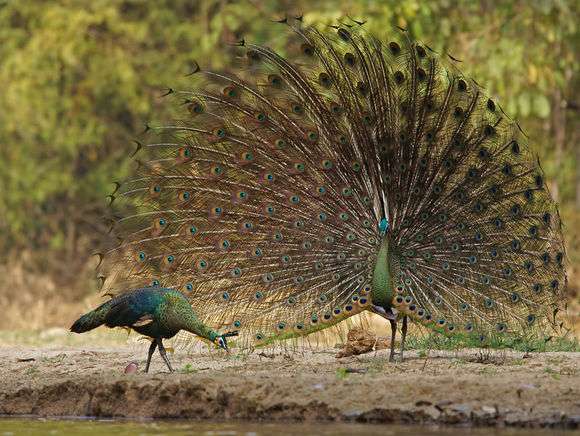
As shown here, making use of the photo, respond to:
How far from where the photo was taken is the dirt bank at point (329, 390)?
8297 mm

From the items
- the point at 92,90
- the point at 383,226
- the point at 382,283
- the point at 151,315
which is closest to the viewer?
the point at 151,315

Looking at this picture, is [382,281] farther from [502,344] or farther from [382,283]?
[502,344]

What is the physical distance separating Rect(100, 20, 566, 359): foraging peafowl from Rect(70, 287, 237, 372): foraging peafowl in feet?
2.96

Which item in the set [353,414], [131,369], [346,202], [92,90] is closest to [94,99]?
[92,90]

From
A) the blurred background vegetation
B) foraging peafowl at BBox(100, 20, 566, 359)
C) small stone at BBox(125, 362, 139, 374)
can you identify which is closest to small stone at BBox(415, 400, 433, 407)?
foraging peafowl at BBox(100, 20, 566, 359)

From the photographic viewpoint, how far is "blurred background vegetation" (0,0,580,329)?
1847 cm

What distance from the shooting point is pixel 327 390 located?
874 cm

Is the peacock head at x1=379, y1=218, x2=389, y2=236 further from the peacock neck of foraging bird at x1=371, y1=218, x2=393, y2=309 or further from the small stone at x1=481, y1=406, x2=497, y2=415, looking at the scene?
the small stone at x1=481, y1=406, x2=497, y2=415

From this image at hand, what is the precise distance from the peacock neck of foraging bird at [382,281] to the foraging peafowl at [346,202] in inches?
0.4

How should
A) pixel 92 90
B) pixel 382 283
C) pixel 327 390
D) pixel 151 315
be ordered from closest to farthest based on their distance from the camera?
pixel 327 390 → pixel 151 315 → pixel 382 283 → pixel 92 90

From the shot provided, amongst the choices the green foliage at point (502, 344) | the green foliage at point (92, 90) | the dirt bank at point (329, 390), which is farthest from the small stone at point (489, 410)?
the green foliage at point (92, 90)

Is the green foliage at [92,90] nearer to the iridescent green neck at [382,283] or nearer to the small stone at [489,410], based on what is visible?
the iridescent green neck at [382,283]

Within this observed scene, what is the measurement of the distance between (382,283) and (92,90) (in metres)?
13.7

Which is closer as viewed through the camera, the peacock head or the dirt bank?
the dirt bank
